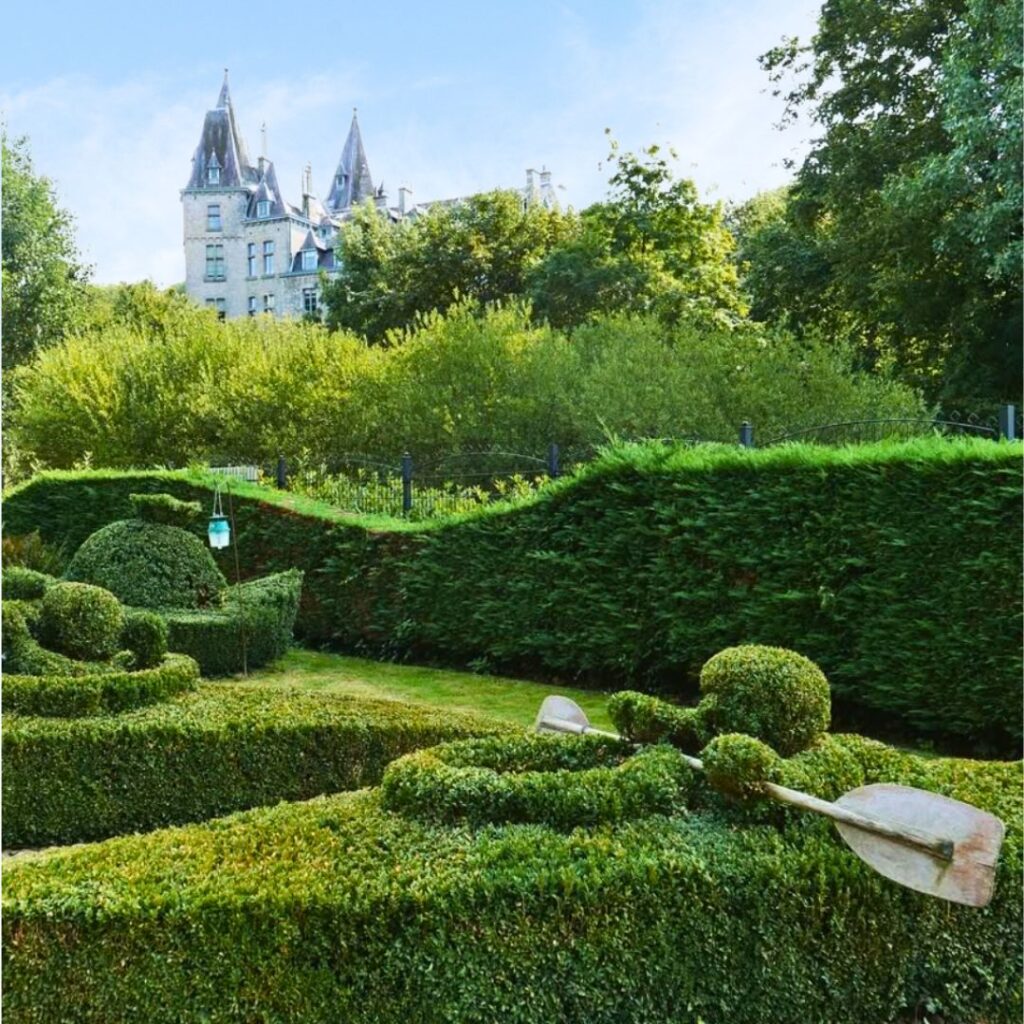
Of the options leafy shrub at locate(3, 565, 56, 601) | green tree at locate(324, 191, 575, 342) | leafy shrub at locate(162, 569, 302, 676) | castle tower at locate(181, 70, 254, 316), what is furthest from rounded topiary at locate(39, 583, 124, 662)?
castle tower at locate(181, 70, 254, 316)

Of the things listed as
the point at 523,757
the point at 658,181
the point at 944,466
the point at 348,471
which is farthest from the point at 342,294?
the point at 523,757

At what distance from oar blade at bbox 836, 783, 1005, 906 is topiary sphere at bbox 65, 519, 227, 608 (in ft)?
27.2

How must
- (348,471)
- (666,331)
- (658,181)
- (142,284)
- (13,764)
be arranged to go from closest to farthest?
1. (13,764)
2. (348,471)
3. (666,331)
4. (658,181)
5. (142,284)

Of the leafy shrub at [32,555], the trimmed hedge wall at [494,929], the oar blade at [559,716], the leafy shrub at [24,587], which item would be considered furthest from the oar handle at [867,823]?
the leafy shrub at [32,555]

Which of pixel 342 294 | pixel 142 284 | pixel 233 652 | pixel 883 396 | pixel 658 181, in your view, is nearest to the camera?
pixel 233 652

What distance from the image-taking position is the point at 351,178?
55.8 metres

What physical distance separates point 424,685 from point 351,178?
50.2 m

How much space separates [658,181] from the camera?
23422mm

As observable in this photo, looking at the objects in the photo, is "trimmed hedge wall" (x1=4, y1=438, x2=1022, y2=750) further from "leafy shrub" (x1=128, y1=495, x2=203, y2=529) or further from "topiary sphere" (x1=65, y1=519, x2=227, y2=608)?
"leafy shrub" (x1=128, y1=495, x2=203, y2=529)

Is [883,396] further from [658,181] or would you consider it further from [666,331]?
[658,181]

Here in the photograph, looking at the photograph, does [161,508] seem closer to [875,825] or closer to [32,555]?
[32,555]

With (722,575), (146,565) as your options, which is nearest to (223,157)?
(146,565)

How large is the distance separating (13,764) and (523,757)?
361cm

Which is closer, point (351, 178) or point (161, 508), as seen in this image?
point (161, 508)
